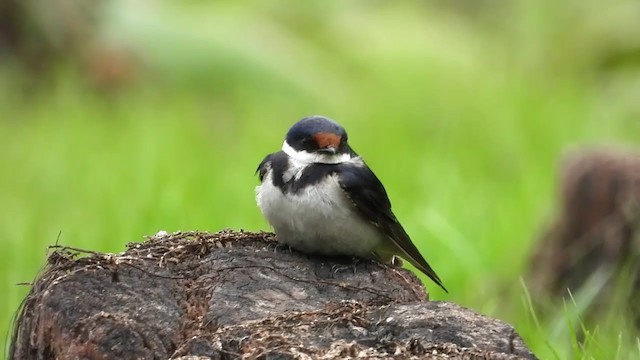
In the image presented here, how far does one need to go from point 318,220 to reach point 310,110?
7.78 metres

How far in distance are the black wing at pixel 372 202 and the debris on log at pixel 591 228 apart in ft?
9.77

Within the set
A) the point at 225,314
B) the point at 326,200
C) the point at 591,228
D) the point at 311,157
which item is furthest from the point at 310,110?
the point at 225,314

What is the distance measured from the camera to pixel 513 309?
7.31 meters

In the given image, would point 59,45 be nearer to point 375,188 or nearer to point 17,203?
point 17,203

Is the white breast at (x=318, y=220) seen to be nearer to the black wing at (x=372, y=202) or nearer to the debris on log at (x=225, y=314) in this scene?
the black wing at (x=372, y=202)

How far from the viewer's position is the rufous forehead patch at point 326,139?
177 inches

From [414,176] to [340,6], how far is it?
5600 mm

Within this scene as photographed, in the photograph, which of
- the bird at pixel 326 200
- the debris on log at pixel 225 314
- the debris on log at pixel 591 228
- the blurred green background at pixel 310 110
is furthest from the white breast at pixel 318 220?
the debris on log at pixel 591 228

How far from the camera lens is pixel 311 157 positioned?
4.57 metres

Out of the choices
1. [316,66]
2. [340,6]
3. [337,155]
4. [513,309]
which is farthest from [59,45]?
[337,155]

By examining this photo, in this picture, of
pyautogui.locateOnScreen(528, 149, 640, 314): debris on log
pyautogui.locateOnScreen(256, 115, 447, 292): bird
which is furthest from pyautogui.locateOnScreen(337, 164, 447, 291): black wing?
pyautogui.locateOnScreen(528, 149, 640, 314): debris on log

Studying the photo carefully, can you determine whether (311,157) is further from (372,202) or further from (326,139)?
(372,202)

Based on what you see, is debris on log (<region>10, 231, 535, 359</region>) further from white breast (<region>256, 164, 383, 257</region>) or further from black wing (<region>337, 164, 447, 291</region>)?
black wing (<region>337, 164, 447, 291</region>)

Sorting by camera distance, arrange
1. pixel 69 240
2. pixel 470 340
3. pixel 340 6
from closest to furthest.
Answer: pixel 470 340
pixel 69 240
pixel 340 6
